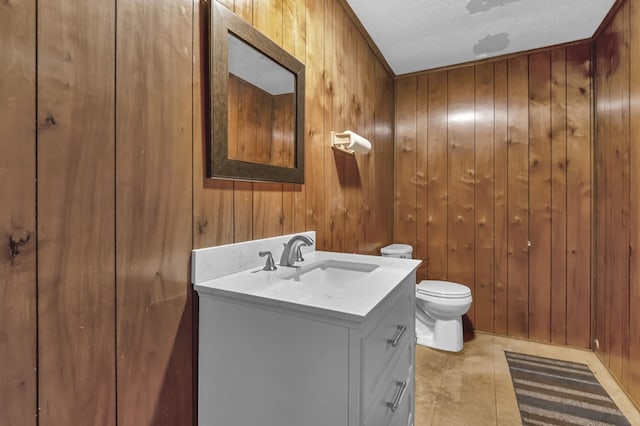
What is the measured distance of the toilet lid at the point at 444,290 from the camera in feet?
7.48

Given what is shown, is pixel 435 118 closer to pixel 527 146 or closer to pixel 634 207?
pixel 527 146

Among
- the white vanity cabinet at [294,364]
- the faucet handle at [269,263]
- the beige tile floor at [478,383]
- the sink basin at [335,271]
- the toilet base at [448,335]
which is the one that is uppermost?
the faucet handle at [269,263]

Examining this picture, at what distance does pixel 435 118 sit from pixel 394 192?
2.47 feet

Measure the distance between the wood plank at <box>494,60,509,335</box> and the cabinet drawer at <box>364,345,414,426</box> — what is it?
5.50 ft

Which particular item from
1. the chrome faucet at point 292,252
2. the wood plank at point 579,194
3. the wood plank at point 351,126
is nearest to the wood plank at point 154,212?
the chrome faucet at point 292,252

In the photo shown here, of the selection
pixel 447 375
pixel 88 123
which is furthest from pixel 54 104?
pixel 447 375

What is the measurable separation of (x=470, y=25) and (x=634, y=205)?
1.48 meters

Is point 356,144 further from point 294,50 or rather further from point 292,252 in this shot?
point 292,252

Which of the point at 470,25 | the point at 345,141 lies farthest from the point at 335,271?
the point at 470,25

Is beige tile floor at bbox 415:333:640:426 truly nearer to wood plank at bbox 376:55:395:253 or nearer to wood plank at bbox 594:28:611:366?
wood plank at bbox 594:28:611:366

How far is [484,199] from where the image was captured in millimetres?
2713

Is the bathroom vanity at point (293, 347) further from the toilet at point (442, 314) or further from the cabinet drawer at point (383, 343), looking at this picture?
the toilet at point (442, 314)

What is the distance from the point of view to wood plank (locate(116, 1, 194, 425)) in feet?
2.65

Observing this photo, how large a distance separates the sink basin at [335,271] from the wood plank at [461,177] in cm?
177
